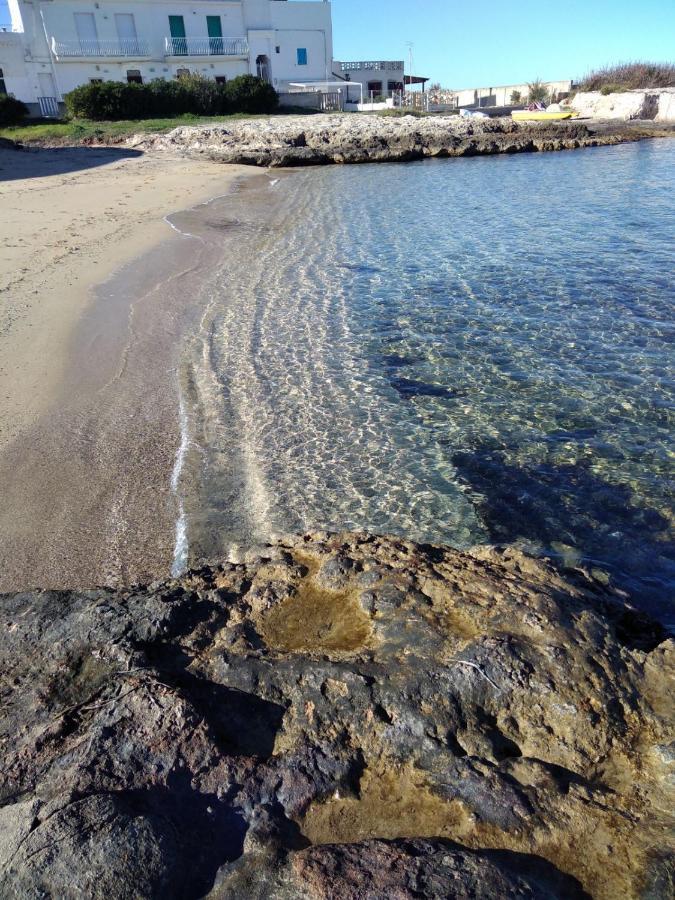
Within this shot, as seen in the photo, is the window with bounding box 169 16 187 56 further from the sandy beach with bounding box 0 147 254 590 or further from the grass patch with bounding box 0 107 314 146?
the sandy beach with bounding box 0 147 254 590

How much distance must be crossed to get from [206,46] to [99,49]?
23.4 ft

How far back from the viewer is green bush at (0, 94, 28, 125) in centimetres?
3234

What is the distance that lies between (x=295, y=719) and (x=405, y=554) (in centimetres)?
124

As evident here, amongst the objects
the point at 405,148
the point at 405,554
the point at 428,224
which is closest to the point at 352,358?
the point at 405,554

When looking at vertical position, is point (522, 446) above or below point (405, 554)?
below

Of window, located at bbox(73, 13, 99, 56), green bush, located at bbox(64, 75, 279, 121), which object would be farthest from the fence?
window, located at bbox(73, 13, 99, 56)

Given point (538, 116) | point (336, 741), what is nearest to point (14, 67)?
point (538, 116)

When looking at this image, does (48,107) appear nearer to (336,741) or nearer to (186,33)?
(186,33)

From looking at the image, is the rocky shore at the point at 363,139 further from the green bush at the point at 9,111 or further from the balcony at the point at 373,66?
the balcony at the point at 373,66

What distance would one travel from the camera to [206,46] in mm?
42500

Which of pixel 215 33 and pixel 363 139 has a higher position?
pixel 215 33

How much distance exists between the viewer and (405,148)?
2784 cm

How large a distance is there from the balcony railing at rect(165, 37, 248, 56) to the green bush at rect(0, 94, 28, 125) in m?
12.7

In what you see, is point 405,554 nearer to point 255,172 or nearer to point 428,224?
point 428,224
